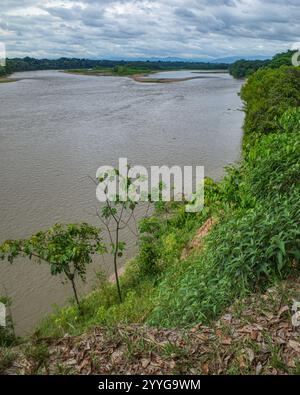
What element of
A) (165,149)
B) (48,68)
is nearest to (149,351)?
(165,149)

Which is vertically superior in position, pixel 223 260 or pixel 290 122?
pixel 290 122

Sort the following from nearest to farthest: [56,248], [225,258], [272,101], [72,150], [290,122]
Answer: [225,258]
[56,248]
[290,122]
[272,101]
[72,150]

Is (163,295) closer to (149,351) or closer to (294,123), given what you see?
(149,351)

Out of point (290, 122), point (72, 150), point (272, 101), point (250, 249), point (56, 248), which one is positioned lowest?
point (56, 248)

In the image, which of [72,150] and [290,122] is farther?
[72,150]

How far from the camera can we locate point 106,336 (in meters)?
3.89

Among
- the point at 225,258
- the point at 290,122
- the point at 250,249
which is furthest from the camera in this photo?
the point at 290,122

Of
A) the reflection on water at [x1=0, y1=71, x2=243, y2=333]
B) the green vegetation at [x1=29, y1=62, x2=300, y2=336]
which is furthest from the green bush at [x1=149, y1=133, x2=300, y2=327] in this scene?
the reflection on water at [x1=0, y1=71, x2=243, y2=333]

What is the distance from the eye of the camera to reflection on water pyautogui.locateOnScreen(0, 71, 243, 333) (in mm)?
8977

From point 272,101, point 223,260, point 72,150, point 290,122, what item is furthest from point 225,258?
point 72,150

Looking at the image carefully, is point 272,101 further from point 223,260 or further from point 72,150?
point 223,260

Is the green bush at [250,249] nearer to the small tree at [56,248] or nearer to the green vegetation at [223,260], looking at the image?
the green vegetation at [223,260]

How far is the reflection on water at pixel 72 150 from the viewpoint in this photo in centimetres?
898

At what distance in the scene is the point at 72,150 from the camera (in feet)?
68.8
